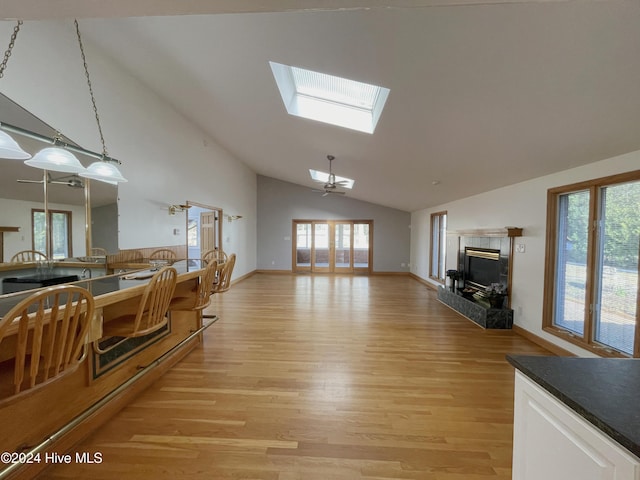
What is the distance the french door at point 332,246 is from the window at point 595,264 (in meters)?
5.98

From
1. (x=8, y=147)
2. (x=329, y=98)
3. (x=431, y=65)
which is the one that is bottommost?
(x=8, y=147)

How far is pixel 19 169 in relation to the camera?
7.15ft

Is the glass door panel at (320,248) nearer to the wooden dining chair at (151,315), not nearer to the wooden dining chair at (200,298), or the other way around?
the wooden dining chair at (200,298)

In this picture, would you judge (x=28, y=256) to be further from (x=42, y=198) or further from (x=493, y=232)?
(x=493, y=232)

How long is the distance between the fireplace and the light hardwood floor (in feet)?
3.32

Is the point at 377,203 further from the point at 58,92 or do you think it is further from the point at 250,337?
the point at 58,92

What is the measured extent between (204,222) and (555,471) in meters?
6.81

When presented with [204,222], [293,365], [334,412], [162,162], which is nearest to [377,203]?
[204,222]

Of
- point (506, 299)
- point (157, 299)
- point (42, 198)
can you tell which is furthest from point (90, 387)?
point (506, 299)

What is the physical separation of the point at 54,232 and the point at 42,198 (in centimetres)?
35

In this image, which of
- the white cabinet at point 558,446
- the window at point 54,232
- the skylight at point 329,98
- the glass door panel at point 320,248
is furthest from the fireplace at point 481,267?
the window at point 54,232

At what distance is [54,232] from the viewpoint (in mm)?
2588

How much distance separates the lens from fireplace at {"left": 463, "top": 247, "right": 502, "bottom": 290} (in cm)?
427

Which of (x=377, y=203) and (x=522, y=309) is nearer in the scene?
(x=522, y=309)
